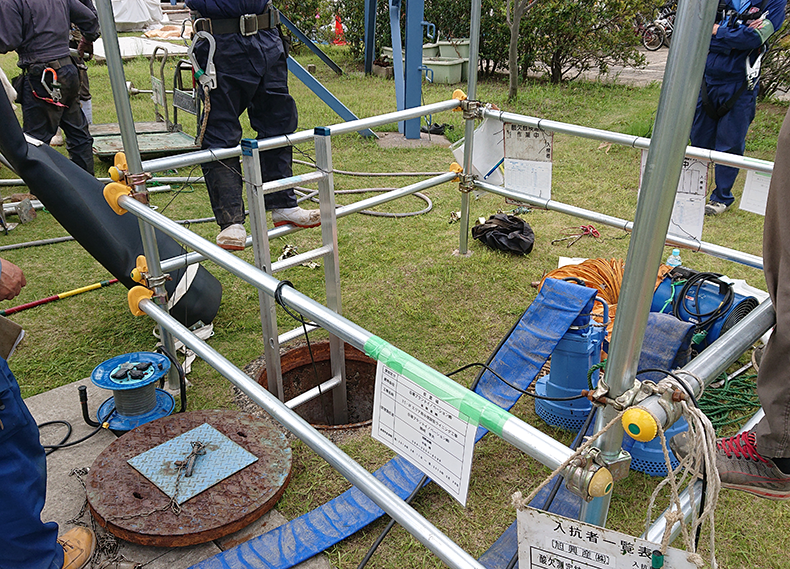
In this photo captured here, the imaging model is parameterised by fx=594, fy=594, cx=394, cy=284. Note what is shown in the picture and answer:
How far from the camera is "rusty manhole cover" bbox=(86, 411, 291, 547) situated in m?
2.12

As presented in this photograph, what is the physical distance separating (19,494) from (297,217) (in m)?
1.94

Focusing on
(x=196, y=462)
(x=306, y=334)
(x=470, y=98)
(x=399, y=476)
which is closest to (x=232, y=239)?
(x=306, y=334)

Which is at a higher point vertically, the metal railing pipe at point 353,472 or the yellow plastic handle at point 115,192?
the yellow plastic handle at point 115,192

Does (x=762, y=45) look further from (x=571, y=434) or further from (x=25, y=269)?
(x=25, y=269)

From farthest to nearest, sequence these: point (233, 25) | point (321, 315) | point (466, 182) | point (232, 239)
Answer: point (466, 182) < point (232, 239) < point (233, 25) < point (321, 315)

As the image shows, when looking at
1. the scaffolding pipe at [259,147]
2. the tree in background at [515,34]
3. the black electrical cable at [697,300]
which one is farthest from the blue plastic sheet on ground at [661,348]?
the tree in background at [515,34]

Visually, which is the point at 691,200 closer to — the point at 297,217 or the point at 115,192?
the point at 297,217

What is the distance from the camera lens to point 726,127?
511 centimetres

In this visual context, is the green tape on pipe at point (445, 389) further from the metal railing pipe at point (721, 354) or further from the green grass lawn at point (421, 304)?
the green grass lawn at point (421, 304)

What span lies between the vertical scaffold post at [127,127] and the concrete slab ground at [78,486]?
532 millimetres

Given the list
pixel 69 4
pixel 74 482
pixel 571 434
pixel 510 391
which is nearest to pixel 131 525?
pixel 74 482

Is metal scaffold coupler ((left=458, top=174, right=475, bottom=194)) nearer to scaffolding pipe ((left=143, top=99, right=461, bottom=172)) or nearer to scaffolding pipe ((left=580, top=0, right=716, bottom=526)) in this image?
scaffolding pipe ((left=143, top=99, right=461, bottom=172))

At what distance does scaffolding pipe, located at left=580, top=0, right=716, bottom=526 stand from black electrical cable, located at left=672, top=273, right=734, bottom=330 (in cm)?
216

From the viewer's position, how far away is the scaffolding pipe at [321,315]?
41.9 inches
